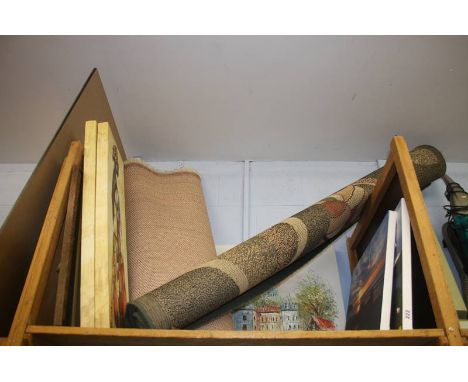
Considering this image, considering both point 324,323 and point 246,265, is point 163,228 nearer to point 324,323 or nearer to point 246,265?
point 246,265

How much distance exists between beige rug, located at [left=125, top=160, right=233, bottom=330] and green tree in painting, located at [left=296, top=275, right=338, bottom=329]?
322mm

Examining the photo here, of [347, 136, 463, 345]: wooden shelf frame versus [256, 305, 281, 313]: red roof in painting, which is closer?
[347, 136, 463, 345]: wooden shelf frame

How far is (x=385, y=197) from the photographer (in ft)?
3.63

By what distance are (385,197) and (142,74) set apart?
871 mm

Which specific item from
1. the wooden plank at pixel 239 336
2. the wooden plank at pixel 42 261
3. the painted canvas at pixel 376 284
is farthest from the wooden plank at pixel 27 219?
the painted canvas at pixel 376 284

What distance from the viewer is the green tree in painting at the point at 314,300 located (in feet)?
4.11

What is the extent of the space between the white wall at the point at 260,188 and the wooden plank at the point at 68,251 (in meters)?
0.69

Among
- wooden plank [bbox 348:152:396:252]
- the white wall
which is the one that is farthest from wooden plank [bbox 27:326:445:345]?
the white wall

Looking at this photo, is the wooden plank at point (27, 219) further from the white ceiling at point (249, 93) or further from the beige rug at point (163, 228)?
the white ceiling at point (249, 93)

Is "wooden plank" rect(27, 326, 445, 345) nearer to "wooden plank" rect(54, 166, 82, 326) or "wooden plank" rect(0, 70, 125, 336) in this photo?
"wooden plank" rect(54, 166, 82, 326)

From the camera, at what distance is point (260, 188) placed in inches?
64.3

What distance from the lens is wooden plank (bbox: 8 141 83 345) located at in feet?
2.25
